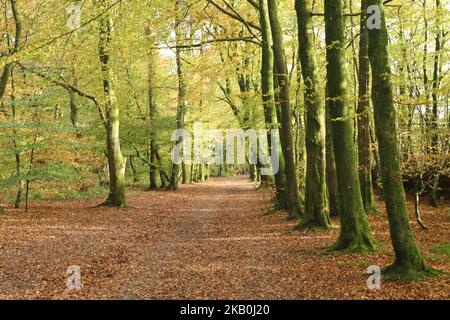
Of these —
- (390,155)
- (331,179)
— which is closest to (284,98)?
(331,179)

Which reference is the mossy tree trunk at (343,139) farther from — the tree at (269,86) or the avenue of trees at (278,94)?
the tree at (269,86)

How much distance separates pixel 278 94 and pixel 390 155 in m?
9.81

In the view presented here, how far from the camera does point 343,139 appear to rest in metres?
9.88

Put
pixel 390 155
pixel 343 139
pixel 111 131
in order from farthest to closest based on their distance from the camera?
pixel 111 131, pixel 343 139, pixel 390 155

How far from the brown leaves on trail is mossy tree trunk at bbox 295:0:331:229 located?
76 cm

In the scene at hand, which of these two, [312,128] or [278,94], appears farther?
[278,94]

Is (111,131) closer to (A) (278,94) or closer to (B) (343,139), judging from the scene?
(A) (278,94)

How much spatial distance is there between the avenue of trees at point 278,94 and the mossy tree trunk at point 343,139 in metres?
0.03

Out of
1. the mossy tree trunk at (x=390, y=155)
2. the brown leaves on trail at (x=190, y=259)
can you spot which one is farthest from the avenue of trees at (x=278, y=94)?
the brown leaves on trail at (x=190, y=259)

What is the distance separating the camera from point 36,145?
662 inches

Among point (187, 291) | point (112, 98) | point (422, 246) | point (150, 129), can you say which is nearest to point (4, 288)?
point (187, 291)

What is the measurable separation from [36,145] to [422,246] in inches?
560

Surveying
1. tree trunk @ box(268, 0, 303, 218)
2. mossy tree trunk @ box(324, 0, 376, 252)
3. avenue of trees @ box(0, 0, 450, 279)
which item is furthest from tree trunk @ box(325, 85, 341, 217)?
mossy tree trunk @ box(324, 0, 376, 252)

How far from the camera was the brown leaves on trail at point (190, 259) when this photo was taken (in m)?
7.33
